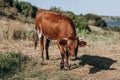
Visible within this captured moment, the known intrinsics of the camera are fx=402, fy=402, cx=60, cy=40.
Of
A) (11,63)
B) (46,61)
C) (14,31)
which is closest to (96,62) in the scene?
(46,61)

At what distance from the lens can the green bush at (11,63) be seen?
40.5 feet

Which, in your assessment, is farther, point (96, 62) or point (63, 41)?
point (96, 62)

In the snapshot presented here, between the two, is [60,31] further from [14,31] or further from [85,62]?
[14,31]

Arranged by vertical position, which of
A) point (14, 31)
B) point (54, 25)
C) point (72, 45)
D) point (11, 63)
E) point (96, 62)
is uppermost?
point (54, 25)

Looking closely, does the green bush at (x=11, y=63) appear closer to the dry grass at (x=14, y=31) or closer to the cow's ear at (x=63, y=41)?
the cow's ear at (x=63, y=41)

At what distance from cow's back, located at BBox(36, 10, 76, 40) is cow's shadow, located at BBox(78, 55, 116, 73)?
1463 millimetres

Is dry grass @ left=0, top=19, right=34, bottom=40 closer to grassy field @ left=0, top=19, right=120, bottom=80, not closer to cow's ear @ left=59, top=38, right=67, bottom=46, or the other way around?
grassy field @ left=0, top=19, right=120, bottom=80

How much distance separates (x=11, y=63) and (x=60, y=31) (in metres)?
1.92

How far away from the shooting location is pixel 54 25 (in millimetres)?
13461

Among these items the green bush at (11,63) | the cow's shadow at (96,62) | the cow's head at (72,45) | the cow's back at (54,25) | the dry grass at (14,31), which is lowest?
the cow's shadow at (96,62)

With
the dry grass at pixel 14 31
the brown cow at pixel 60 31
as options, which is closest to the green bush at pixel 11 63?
the brown cow at pixel 60 31

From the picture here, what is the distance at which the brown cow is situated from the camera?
39.8 feet

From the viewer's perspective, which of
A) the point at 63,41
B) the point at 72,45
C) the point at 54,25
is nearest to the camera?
the point at 72,45

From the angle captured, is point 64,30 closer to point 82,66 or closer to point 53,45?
point 82,66
